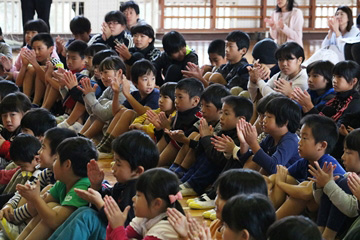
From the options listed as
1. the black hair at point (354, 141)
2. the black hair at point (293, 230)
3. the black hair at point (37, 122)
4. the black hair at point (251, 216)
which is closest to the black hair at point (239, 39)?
the black hair at point (37, 122)

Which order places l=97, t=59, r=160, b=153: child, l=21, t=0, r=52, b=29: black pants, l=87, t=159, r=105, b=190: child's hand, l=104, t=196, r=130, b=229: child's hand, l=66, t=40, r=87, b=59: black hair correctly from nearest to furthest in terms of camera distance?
l=104, t=196, r=130, b=229: child's hand < l=87, t=159, r=105, b=190: child's hand < l=97, t=59, r=160, b=153: child < l=66, t=40, r=87, b=59: black hair < l=21, t=0, r=52, b=29: black pants

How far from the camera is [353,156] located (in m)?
2.94

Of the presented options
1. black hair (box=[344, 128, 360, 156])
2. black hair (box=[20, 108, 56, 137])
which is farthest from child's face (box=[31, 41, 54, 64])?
black hair (box=[344, 128, 360, 156])

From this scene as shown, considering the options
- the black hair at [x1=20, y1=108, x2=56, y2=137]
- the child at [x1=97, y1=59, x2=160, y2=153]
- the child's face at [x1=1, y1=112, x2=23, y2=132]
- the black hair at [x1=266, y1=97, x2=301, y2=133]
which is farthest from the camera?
the child at [x1=97, y1=59, x2=160, y2=153]

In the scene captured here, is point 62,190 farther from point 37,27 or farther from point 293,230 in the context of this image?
point 37,27

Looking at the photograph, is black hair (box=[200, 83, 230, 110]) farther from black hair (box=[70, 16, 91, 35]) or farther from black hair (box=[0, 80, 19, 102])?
black hair (box=[70, 16, 91, 35])

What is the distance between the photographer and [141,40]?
5945mm

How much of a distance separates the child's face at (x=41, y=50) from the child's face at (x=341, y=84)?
112 inches

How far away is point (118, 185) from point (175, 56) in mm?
2794

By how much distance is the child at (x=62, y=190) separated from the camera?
111 inches

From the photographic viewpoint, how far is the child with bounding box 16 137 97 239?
282cm

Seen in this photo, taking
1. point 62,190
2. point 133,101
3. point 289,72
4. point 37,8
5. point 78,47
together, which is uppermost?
point 37,8

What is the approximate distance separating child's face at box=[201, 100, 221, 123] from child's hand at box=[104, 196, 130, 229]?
4.74 feet

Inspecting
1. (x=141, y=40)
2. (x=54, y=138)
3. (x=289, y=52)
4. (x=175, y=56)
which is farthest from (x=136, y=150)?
(x=141, y=40)
